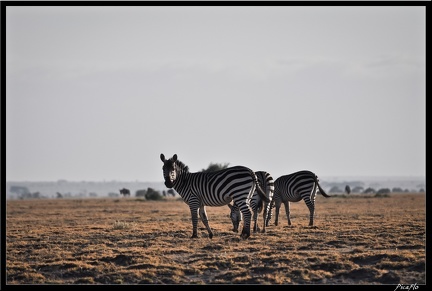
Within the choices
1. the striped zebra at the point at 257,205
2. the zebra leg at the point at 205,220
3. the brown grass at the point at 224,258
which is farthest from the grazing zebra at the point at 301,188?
the zebra leg at the point at 205,220

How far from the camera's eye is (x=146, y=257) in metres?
15.9

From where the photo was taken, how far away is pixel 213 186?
19.0 metres

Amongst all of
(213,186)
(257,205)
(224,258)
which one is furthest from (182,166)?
(224,258)

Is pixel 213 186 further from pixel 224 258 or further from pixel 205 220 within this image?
pixel 224 258

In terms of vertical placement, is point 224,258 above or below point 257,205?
below

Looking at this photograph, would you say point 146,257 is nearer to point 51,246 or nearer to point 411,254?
point 51,246

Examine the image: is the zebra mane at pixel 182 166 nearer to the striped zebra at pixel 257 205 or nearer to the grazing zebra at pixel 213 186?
the grazing zebra at pixel 213 186

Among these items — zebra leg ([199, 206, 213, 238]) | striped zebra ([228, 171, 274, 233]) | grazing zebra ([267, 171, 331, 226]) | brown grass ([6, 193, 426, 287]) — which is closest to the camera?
brown grass ([6, 193, 426, 287])

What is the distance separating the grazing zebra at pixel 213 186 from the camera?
1848 centimetres

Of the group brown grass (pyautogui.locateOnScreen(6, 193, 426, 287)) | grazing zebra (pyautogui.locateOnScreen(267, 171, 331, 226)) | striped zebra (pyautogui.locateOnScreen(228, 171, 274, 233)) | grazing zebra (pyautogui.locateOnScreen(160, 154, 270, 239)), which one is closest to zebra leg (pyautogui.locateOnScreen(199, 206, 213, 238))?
grazing zebra (pyautogui.locateOnScreen(160, 154, 270, 239))

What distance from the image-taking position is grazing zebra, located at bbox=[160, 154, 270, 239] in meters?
18.5

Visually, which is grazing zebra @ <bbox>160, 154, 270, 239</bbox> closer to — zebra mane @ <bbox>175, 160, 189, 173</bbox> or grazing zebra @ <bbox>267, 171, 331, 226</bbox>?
zebra mane @ <bbox>175, 160, 189, 173</bbox>
